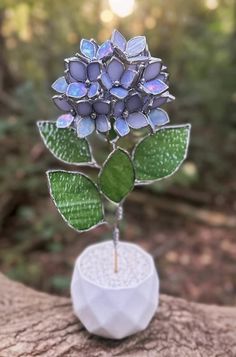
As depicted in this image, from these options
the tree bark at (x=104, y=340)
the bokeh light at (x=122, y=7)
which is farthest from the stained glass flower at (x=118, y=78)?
the bokeh light at (x=122, y=7)

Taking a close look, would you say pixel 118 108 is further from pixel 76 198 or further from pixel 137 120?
pixel 76 198

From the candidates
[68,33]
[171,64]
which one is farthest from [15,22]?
[171,64]

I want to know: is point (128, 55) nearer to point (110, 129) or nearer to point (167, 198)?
point (110, 129)

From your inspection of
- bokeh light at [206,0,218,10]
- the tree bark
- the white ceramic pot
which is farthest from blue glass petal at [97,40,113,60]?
bokeh light at [206,0,218,10]

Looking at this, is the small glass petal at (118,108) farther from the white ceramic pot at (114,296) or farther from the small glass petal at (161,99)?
the white ceramic pot at (114,296)

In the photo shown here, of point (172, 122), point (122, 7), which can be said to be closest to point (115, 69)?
point (172, 122)

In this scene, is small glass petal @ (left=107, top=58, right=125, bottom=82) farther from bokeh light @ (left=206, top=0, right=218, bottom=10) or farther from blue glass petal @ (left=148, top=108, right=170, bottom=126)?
bokeh light @ (left=206, top=0, right=218, bottom=10)

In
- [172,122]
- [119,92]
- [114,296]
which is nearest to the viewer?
[119,92]

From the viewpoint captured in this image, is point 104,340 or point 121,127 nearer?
point 121,127
